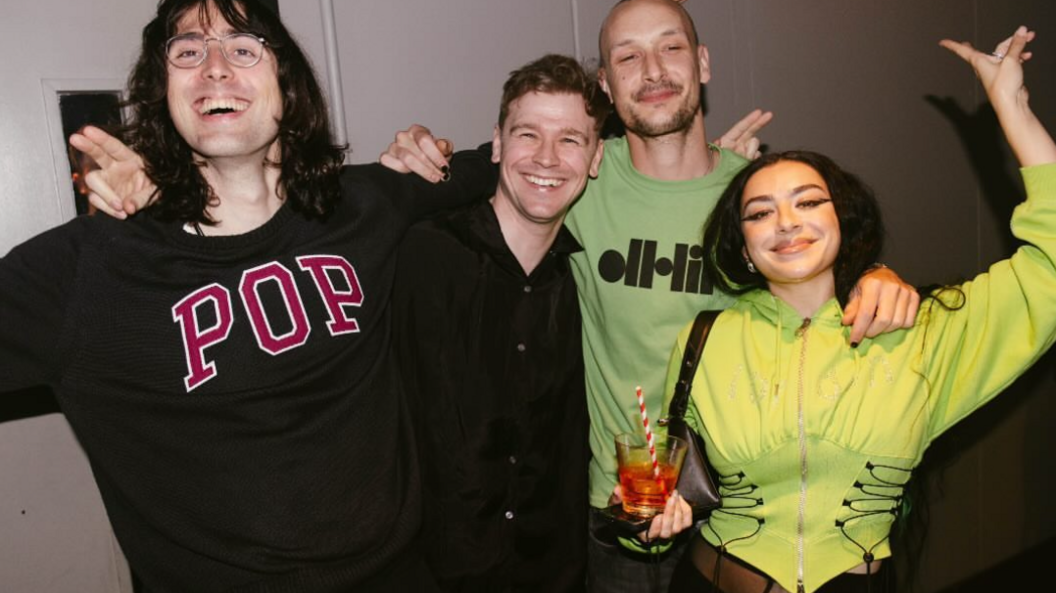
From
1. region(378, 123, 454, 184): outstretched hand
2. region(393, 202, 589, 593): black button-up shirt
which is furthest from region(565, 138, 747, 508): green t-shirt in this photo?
region(378, 123, 454, 184): outstretched hand

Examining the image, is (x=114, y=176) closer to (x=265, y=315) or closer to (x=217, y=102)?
(x=217, y=102)

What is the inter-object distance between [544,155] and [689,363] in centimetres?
72

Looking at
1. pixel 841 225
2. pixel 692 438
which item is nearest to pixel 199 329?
pixel 692 438

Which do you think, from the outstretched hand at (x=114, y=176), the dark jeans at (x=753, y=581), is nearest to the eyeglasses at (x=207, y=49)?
the outstretched hand at (x=114, y=176)

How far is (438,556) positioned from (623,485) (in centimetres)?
62

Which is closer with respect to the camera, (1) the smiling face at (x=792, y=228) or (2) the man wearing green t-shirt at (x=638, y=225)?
(1) the smiling face at (x=792, y=228)

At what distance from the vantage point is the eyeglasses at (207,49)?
1.71 metres

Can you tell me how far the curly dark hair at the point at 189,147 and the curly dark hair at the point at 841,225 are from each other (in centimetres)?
101

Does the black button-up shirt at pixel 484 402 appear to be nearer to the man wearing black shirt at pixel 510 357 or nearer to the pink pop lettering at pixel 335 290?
the man wearing black shirt at pixel 510 357

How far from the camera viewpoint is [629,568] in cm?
237

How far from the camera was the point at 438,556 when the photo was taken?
2.07 metres

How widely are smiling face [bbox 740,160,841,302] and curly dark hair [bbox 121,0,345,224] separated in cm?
104

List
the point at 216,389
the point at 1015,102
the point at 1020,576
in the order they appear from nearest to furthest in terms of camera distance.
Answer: the point at 216,389, the point at 1015,102, the point at 1020,576

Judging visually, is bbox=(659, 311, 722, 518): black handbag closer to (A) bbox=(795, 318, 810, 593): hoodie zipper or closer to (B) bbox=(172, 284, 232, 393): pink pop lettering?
(A) bbox=(795, 318, 810, 593): hoodie zipper
